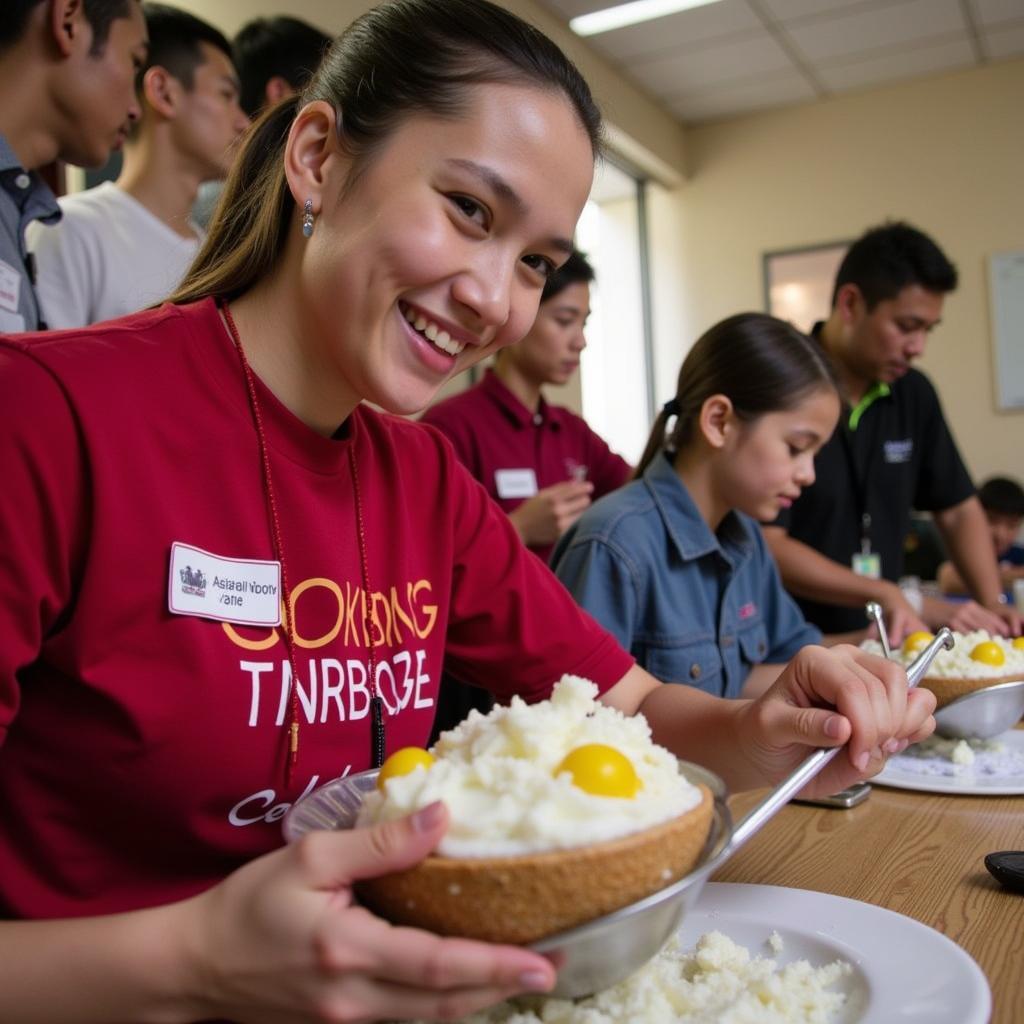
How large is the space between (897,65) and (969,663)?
5271mm

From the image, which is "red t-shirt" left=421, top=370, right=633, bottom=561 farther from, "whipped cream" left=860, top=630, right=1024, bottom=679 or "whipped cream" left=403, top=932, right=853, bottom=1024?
"whipped cream" left=403, top=932, right=853, bottom=1024

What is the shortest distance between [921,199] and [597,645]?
5503 millimetres

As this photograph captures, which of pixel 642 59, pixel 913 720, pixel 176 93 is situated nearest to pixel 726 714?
pixel 913 720

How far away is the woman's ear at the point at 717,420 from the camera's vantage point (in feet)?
6.20

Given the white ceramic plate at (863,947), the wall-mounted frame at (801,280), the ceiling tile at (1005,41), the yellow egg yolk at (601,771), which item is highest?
the ceiling tile at (1005,41)

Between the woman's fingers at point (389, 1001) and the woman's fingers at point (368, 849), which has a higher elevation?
the woman's fingers at point (368, 849)

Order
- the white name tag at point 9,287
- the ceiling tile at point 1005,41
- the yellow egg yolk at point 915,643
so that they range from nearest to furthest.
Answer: the yellow egg yolk at point 915,643 < the white name tag at point 9,287 < the ceiling tile at point 1005,41

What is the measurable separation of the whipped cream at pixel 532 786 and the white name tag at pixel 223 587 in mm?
237

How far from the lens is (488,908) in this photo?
540 millimetres

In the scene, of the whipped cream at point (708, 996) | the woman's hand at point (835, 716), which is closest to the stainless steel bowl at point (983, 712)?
the woman's hand at point (835, 716)

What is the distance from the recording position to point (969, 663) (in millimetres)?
1284

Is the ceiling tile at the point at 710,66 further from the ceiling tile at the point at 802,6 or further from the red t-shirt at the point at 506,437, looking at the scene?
the red t-shirt at the point at 506,437

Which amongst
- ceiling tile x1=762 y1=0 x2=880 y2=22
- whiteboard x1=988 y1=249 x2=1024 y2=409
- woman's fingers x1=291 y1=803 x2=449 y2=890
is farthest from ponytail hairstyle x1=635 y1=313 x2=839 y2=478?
whiteboard x1=988 y1=249 x2=1024 y2=409

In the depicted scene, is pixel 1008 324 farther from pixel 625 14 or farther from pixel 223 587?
pixel 223 587
